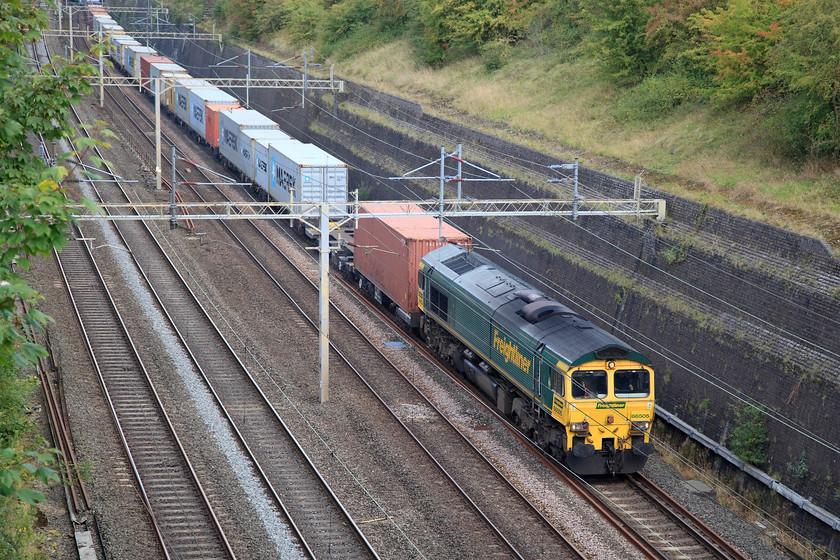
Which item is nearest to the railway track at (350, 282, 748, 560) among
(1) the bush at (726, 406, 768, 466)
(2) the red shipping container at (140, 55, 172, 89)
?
(1) the bush at (726, 406, 768, 466)

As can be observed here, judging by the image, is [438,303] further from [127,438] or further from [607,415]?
[127,438]

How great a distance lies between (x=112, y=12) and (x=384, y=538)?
4721 inches

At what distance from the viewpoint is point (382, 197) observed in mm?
46688

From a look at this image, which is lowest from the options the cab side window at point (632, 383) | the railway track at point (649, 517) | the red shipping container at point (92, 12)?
the railway track at point (649, 517)

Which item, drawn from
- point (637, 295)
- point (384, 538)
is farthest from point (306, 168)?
point (384, 538)

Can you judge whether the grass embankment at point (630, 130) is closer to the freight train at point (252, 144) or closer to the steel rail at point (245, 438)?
the freight train at point (252, 144)

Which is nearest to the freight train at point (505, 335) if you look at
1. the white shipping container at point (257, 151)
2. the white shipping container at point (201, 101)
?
the white shipping container at point (257, 151)

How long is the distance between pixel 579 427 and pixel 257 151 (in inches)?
1113

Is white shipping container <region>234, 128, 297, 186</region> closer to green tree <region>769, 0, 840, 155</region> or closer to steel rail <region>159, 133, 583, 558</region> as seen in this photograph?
steel rail <region>159, 133, 583, 558</region>

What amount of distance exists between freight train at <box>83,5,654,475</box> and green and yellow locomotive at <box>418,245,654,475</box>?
26mm

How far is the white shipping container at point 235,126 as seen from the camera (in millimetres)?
47375

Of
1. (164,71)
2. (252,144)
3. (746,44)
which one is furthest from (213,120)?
(746,44)

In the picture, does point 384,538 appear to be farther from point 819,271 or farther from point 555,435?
point 819,271

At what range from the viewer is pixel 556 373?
2039 centimetres
